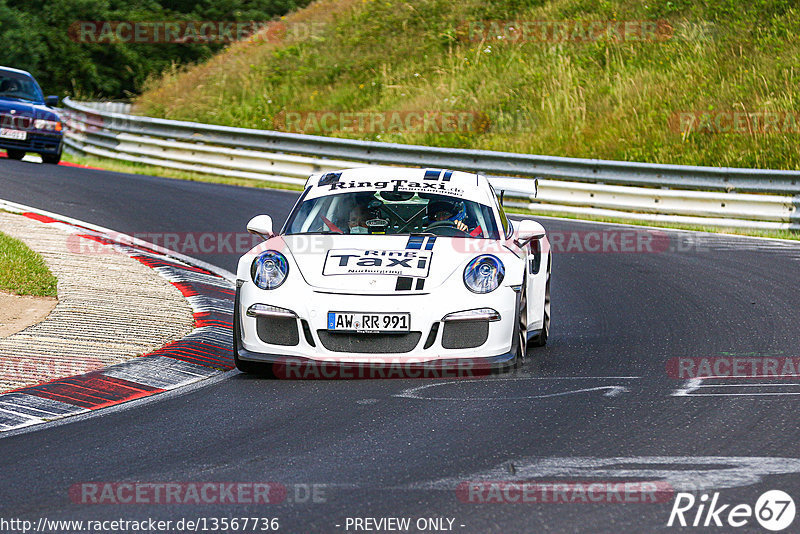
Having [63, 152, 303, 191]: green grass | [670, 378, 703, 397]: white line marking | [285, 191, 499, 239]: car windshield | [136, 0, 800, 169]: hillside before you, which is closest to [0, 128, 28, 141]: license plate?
[63, 152, 303, 191]: green grass

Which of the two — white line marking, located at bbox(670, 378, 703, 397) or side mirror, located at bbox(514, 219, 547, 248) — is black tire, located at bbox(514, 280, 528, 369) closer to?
side mirror, located at bbox(514, 219, 547, 248)

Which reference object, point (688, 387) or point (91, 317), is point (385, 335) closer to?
point (688, 387)

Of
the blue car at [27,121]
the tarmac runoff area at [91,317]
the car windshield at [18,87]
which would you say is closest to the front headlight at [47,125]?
the blue car at [27,121]

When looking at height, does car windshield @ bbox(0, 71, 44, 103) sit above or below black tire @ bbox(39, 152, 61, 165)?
above

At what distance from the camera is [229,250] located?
45.6 feet

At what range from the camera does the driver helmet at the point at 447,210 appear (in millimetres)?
8562

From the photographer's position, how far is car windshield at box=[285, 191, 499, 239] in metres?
8.44

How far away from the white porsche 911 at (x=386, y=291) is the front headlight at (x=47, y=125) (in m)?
14.3

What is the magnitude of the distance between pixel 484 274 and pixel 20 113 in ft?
51.9

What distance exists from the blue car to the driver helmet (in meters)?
Result: 14.5

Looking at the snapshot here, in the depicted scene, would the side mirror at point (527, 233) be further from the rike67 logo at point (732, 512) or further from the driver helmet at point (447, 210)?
the rike67 logo at point (732, 512)

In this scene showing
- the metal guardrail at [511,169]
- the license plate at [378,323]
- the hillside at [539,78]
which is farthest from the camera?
the hillside at [539,78]

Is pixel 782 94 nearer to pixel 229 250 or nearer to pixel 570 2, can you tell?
pixel 570 2

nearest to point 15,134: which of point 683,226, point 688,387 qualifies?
point 683,226
